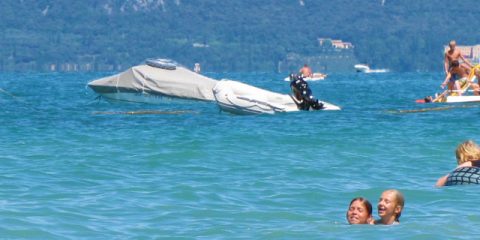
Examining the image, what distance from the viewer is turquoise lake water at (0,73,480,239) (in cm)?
1422

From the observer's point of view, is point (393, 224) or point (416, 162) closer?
point (393, 224)


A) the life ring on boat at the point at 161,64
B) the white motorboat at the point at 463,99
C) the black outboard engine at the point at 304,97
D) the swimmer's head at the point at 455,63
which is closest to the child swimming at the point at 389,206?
the black outboard engine at the point at 304,97

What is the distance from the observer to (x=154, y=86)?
4219cm

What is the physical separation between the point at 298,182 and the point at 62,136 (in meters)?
9.75

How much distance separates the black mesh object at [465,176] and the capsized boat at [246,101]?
17481mm

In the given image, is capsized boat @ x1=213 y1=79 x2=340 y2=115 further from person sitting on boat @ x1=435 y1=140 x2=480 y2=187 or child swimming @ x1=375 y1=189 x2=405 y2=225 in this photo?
child swimming @ x1=375 y1=189 x2=405 y2=225

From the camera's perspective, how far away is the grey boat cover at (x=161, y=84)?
42.1m

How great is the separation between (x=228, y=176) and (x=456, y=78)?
66.5 ft

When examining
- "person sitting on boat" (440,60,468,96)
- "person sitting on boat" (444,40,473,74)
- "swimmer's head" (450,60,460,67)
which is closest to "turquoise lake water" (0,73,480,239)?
"person sitting on boat" (444,40,473,74)

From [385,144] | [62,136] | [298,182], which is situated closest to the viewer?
[298,182]

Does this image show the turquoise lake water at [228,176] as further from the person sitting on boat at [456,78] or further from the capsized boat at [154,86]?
the capsized boat at [154,86]

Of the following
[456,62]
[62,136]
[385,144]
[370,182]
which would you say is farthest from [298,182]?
[456,62]

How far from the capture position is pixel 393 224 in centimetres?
1392

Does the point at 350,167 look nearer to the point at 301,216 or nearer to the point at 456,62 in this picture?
the point at 301,216
